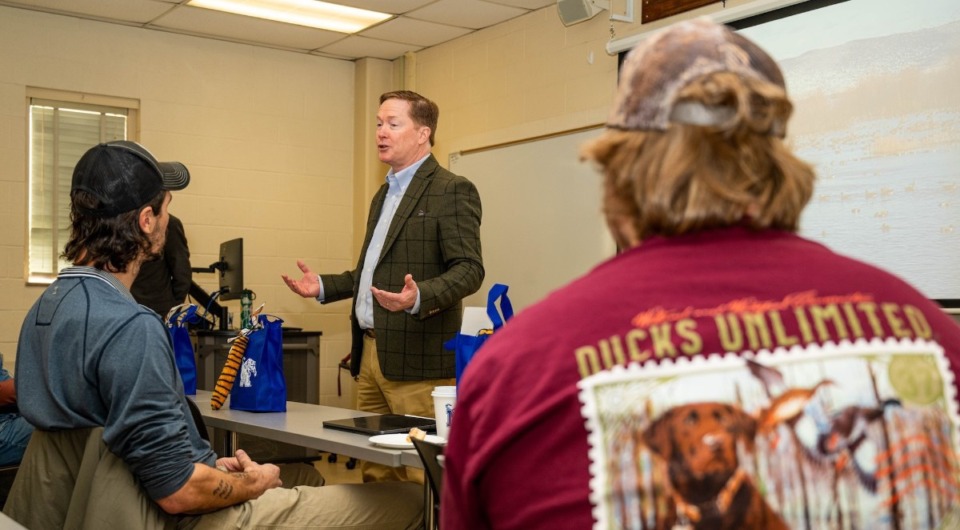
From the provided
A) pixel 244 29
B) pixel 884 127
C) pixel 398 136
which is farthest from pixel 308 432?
pixel 244 29

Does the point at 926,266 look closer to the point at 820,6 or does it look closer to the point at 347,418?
the point at 820,6

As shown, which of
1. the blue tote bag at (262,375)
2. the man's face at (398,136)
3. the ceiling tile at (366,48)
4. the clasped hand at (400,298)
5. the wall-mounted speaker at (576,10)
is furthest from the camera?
the ceiling tile at (366,48)

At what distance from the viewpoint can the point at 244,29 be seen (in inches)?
238

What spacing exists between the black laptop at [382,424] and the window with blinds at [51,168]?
3.71 m

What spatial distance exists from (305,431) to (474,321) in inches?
19.6

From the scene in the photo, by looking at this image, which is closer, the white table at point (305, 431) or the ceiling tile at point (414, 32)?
the white table at point (305, 431)

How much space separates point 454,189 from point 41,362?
1757 mm

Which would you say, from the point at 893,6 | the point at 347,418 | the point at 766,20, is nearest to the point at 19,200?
the point at 347,418

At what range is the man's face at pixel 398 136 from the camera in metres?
3.56

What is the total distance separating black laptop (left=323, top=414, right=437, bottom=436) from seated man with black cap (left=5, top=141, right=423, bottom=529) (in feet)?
0.65

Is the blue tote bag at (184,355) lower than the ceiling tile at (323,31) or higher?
lower

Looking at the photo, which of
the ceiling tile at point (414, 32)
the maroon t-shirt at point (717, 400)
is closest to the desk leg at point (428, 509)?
the maroon t-shirt at point (717, 400)

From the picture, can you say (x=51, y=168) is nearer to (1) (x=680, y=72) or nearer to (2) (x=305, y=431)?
(2) (x=305, y=431)

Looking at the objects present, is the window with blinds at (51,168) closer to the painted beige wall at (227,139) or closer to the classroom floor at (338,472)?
the painted beige wall at (227,139)
